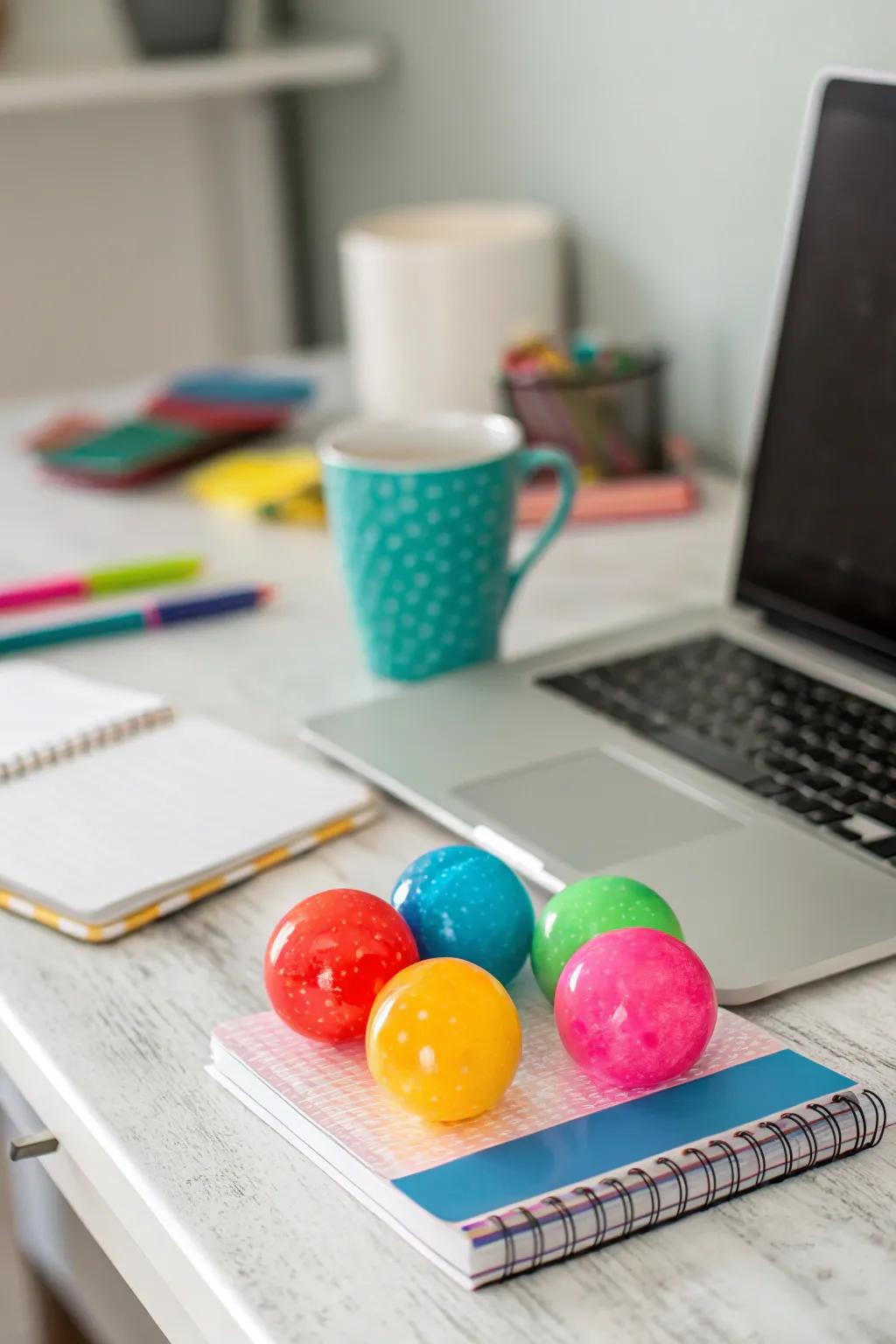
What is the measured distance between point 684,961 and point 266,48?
136cm

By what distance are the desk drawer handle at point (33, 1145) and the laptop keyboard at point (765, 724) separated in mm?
297

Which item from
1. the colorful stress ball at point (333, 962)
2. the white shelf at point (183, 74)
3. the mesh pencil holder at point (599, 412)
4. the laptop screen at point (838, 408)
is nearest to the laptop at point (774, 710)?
the laptop screen at point (838, 408)

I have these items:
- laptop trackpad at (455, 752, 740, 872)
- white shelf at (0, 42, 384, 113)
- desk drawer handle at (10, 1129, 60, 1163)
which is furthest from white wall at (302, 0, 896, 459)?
desk drawer handle at (10, 1129, 60, 1163)

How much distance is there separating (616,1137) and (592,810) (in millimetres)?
217

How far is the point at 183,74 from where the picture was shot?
58.8 inches

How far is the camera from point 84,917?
1.93ft

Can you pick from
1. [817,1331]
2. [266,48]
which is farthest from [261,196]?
[817,1331]

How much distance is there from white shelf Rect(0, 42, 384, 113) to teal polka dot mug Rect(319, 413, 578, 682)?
2.53 feet

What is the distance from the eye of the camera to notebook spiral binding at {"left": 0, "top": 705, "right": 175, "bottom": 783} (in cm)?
70

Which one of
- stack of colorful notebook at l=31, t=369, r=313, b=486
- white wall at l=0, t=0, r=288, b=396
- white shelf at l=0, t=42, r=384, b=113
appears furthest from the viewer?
white wall at l=0, t=0, r=288, b=396

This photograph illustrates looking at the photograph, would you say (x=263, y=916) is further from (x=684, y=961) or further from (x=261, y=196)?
(x=261, y=196)

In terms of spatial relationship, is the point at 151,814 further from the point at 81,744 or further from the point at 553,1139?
the point at 553,1139

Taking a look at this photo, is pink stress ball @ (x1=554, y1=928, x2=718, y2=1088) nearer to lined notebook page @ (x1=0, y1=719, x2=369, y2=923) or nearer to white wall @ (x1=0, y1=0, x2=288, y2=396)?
lined notebook page @ (x1=0, y1=719, x2=369, y2=923)

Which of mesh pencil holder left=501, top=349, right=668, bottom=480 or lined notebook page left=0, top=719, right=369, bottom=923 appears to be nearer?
lined notebook page left=0, top=719, right=369, bottom=923
